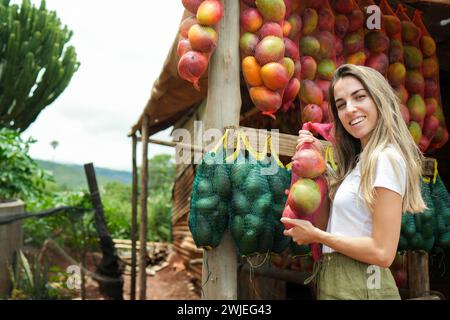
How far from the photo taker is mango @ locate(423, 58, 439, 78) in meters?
3.11

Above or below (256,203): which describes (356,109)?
above

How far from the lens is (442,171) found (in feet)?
16.2

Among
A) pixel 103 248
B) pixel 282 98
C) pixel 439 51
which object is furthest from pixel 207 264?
pixel 103 248

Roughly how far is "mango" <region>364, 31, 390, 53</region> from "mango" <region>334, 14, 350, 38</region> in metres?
0.18

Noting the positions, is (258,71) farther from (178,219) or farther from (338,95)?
(178,219)

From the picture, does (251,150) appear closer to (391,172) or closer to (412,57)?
(391,172)

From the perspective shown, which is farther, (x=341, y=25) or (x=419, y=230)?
(x=341, y=25)

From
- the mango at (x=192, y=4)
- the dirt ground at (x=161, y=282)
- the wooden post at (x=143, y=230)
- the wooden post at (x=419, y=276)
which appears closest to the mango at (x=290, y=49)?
the mango at (x=192, y=4)

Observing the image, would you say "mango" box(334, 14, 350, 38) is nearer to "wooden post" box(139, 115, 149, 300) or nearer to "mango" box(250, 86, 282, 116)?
"mango" box(250, 86, 282, 116)

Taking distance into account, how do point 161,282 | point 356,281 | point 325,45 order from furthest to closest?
1. point 161,282
2. point 325,45
3. point 356,281

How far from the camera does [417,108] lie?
2951 millimetres

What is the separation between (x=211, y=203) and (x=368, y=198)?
30.7 inches

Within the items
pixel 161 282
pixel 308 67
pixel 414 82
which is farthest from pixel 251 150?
pixel 161 282

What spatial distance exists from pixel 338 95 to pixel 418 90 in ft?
5.04
